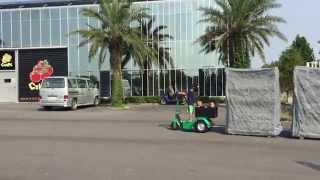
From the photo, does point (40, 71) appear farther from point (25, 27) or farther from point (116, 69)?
point (116, 69)

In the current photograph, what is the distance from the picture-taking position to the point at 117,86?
39344 millimetres

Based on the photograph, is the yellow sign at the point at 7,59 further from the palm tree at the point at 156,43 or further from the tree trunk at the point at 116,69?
the tree trunk at the point at 116,69

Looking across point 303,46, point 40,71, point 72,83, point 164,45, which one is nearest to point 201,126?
point 72,83

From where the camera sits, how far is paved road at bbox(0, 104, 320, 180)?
36.5 feet

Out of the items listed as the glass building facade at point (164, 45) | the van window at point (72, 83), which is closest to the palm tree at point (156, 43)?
the glass building facade at point (164, 45)

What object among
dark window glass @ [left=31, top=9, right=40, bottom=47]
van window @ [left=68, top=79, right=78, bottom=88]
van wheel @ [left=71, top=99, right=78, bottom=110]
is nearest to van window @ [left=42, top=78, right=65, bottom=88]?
van window @ [left=68, top=79, right=78, bottom=88]

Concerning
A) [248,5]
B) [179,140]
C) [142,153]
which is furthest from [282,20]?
[142,153]

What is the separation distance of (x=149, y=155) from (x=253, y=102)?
6.13 m

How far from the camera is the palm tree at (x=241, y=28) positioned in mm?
39219

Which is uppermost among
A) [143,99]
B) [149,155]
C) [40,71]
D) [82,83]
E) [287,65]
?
[287,65]

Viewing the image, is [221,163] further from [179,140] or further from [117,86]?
[117,86]

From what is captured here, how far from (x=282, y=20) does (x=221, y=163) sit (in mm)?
28876

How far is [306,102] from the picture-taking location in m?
18.3

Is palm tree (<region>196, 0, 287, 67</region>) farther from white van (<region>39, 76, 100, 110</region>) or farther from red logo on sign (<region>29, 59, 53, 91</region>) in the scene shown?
red logo on sign (<region>29, 59, 53, 91</region>)
